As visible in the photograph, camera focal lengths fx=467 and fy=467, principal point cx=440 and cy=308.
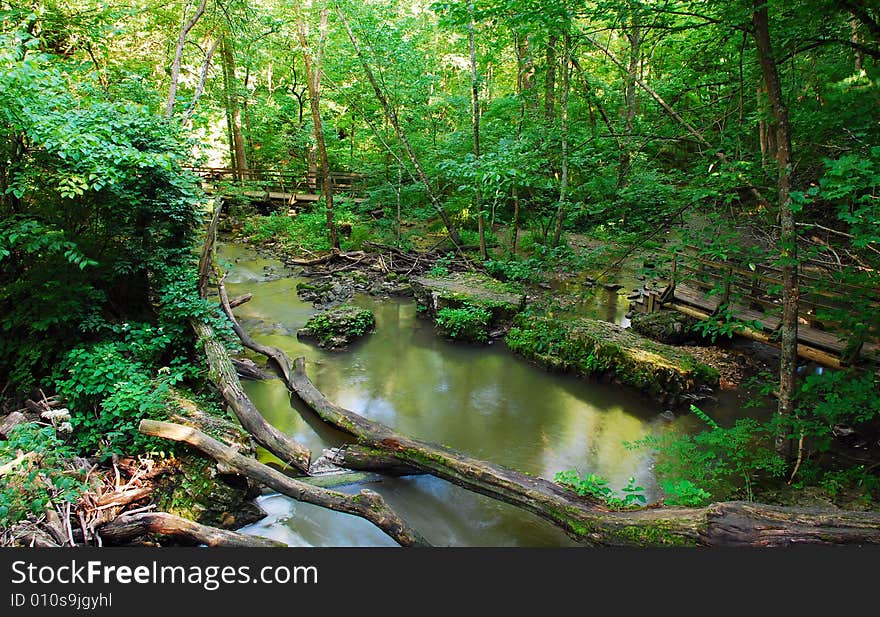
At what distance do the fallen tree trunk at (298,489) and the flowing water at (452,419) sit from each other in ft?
2.68

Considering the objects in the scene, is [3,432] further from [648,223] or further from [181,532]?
[648,223]

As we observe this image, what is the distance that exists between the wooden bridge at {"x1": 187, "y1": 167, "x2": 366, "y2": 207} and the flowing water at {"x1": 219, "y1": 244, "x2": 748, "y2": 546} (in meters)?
11.2

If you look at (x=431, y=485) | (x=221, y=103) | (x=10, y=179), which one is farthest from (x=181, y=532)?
(x=221, y=103)

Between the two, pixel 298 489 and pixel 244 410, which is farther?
pixel 244 410

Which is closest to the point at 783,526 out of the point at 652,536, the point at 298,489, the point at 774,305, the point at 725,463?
the point at 652,536

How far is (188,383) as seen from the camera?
21.2 ft

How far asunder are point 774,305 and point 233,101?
65.5 ft

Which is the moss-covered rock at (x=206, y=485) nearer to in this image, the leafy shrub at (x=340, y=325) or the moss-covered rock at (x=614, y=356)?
the leafy shrub at (x=340, y=325)

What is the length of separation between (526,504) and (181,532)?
3117 mm

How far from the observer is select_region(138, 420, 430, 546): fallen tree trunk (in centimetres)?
416

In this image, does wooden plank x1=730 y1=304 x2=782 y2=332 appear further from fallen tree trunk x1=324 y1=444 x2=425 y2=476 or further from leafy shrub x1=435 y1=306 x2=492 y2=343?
fallen tree trunk x1=324 y1=444 x2=425 y2=476

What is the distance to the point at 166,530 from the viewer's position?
12.9ft

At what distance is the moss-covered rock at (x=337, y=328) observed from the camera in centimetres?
1009

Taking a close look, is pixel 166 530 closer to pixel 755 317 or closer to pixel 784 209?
pixel 784 209
